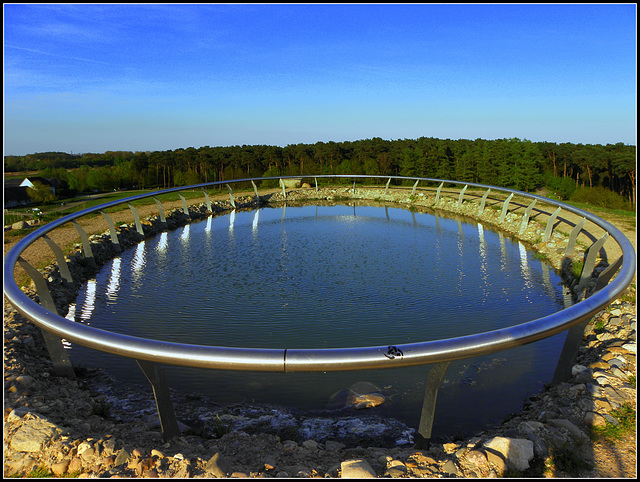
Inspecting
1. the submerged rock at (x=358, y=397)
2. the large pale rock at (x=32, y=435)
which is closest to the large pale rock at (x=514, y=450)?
the submerged rock at (x=358, y=397)

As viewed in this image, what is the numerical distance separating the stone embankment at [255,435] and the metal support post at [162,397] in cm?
9

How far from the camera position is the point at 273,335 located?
6262 mm

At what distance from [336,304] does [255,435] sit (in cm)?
369

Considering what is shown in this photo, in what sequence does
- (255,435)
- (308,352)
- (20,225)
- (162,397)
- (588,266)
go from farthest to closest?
1. (20,225)
2. (588,266)
3. (255,435)
4. (162,397)
5. (308,352)

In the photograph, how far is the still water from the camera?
501cm

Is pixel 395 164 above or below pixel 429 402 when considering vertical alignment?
above

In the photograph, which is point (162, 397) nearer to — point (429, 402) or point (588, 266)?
point (429, 402)

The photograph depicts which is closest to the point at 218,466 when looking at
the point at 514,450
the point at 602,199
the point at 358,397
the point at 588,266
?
the point at 358,397

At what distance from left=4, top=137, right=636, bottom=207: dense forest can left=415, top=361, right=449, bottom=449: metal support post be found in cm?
2497

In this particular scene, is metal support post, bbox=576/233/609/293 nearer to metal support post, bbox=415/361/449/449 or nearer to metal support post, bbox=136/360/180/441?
metal support post, bbox=415/361/449/449

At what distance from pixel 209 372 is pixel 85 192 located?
104 feet

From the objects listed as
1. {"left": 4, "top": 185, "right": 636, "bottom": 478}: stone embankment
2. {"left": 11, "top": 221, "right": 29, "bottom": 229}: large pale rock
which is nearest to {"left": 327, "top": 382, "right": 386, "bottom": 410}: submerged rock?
{"left": 4, "top": 185, "right": 636, "bottom": 478}: stone embankment

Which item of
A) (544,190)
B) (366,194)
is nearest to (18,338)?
(366,194)

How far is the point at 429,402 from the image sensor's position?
3.63 m
